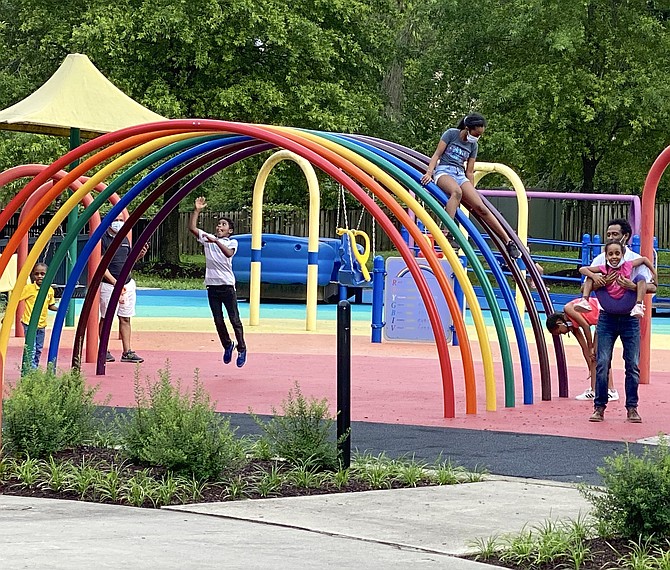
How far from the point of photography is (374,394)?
37.1 feet

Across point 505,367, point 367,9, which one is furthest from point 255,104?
point 505,367

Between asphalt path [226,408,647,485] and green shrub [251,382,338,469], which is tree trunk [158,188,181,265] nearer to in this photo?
asphalt path [226,408,647,485]

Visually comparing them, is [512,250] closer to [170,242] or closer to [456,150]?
[456,150]

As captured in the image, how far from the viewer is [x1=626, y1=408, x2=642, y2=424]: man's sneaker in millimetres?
9672

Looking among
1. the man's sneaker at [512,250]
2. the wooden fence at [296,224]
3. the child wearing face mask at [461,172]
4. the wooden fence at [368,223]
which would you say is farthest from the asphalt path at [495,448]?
the wooden fence at [296,224]

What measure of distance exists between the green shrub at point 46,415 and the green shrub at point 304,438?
4.06 feet

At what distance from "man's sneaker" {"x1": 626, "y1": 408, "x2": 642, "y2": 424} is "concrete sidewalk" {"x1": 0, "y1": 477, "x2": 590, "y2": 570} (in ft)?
8.81

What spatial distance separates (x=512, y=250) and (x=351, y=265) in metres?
11.2

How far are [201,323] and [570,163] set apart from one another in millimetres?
→ 15469

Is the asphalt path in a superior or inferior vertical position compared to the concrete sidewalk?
superior

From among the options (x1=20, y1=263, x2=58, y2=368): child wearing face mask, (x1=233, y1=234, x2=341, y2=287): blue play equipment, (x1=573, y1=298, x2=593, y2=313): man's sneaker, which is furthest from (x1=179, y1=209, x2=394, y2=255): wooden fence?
(x1=573, y1=298, x2=593, y2=313): man's sneaker

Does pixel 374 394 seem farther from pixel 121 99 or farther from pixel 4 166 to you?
pixel 4 166

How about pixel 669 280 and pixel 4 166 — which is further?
pixel 669 280

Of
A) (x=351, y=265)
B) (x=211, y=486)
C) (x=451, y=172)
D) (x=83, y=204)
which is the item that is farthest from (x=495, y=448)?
(x=351, y=265)
